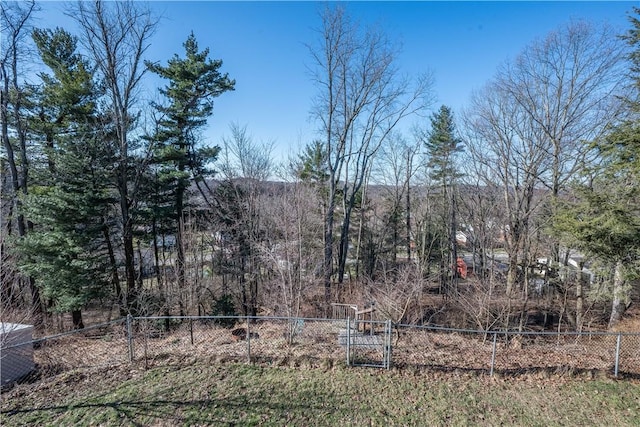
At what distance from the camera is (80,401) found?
15.6 feet

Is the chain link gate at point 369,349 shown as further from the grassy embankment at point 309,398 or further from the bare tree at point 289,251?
the bare tree at point 289,251

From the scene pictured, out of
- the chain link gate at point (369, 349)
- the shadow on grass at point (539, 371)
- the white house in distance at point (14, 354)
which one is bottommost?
the shadow on grass at point (539, 371)

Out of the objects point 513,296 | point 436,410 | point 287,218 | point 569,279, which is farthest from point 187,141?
point 569,279

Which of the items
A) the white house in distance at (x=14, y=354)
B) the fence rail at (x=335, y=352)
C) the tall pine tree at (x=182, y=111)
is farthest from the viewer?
the tall pine tree at (x=182, y=111)

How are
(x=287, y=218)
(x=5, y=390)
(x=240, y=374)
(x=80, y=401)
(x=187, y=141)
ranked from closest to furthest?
1. (x=80, y=401)
2. (x=5, y=390)
3. (x=240, y=374)
4. (x=287, y=218)
5. (x=187, y=141)

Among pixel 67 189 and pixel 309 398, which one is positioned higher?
pixel 67 189

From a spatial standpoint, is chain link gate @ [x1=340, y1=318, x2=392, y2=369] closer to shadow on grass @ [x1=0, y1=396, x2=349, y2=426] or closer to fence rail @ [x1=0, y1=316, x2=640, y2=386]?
fence rail @ [x1=0, y1=316, x2=640, y2=386]

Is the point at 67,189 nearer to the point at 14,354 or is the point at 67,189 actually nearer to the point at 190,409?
the point at 14,354

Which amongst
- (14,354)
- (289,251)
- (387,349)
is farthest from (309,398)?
(14,354)

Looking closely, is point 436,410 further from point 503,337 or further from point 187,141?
point 187,141

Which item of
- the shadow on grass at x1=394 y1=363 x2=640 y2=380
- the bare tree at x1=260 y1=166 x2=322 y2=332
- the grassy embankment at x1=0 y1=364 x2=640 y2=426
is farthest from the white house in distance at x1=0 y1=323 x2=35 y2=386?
the shadow on grass at x1=394 y1=363 x2=640 y2=380

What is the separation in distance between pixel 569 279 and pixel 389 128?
10.0 m

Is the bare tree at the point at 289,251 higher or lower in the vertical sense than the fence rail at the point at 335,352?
higher

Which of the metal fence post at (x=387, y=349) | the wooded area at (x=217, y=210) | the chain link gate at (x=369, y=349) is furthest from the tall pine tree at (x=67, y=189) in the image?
the metal fence post at (x=387, y=349)
